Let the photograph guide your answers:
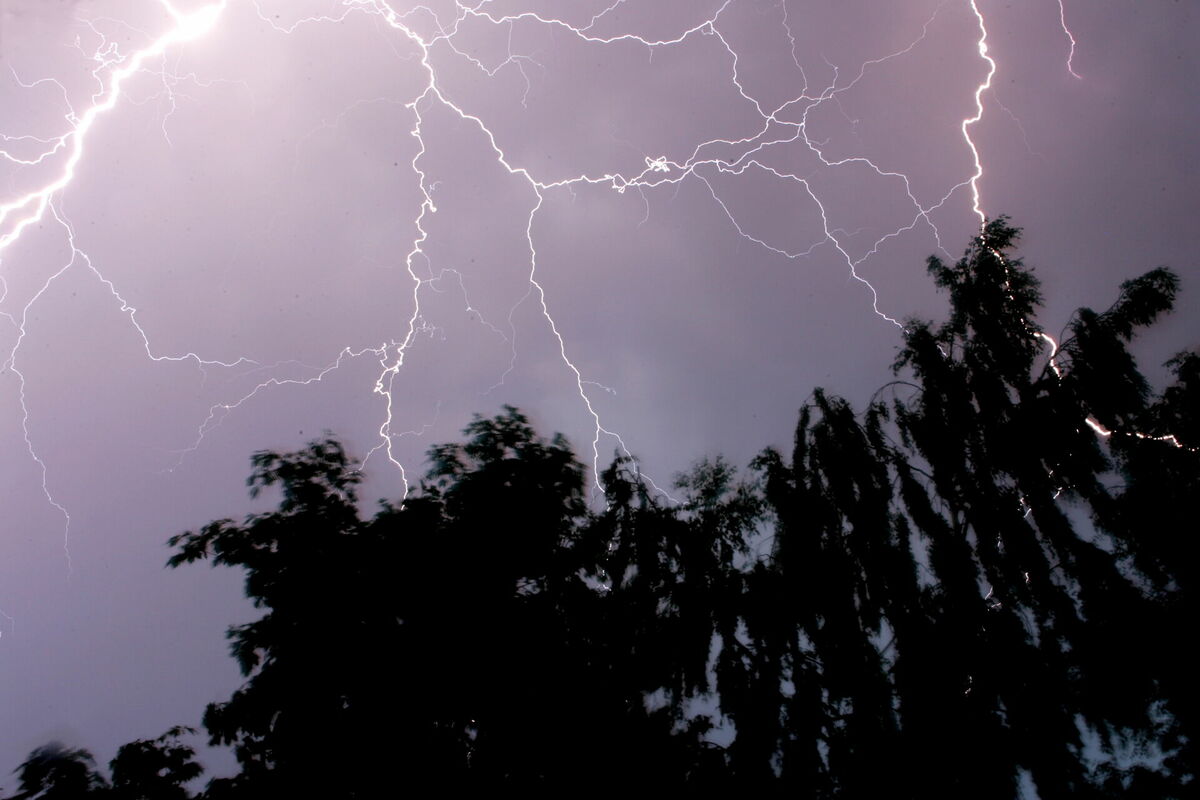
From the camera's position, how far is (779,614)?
295 inches

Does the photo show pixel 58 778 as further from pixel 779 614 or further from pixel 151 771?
pixel 779 614

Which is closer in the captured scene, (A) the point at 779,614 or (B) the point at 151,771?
(B) the point at 151,771

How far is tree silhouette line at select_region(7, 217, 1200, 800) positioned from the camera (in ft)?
19.0

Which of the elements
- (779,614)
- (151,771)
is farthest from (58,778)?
(779,614)

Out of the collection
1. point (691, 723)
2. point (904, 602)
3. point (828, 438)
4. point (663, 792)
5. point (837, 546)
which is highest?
point (828, 438)

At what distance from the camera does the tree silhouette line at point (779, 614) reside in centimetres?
578

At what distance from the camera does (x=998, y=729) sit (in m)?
6.29

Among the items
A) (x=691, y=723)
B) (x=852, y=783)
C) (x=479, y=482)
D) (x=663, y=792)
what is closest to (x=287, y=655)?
(x=479, y=482)

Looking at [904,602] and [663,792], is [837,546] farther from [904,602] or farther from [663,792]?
[663,792]

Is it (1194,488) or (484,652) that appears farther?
(1194,488)

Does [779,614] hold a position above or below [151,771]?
above

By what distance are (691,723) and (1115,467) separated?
6855mm

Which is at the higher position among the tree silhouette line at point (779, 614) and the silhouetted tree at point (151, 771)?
the tree silhouette line at point (779, 614)

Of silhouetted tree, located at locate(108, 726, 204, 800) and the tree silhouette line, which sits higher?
the tree silhouette line
